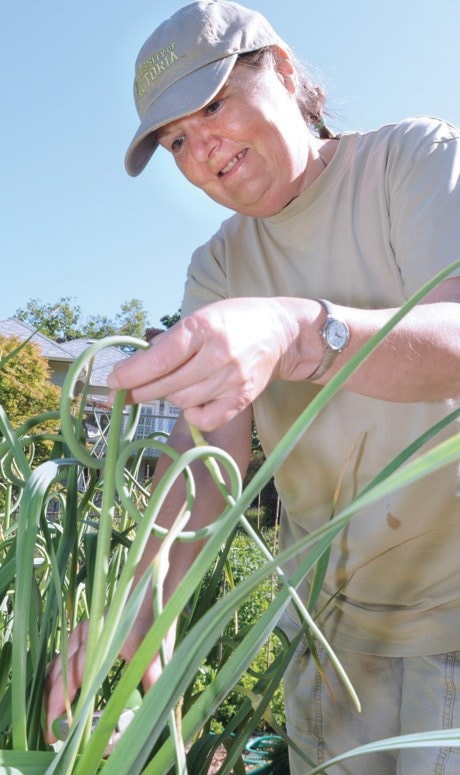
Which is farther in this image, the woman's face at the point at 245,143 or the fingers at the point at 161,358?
the woman's face at the point at 245,143

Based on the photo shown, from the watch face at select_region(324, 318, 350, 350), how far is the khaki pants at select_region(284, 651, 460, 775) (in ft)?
1.85

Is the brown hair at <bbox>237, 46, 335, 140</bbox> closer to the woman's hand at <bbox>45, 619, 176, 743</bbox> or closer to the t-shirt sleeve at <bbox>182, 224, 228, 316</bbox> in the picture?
the t-shirt sleeve at <bbox>182, 224, 228, 316</bbox>

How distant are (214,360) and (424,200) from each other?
1.54 feet

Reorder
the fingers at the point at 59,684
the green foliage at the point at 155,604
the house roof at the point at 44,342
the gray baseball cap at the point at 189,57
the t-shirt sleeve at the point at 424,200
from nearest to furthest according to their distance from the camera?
the green foliage at the point at 155,604 → the fingers at the point at 59,684 → the t-shirt sleeve at the point at 424,200 → the gray baseball cap at the point at 189,57 → the house roof at the point at 44,342

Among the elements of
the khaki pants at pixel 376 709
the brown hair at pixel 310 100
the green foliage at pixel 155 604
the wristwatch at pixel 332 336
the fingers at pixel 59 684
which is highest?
the brown hair at pixel 310 100

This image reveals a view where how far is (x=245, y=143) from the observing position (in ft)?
3.25

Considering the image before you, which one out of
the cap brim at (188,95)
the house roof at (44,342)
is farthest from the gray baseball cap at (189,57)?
the house roof at (44,342)

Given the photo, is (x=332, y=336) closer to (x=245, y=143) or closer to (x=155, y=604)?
(x=155, y=604)

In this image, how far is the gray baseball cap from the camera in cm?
94

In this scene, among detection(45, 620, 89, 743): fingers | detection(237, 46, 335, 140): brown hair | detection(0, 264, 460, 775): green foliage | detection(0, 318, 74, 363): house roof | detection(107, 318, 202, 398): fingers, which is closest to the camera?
detection(0, 264, 460, 775): green foliage

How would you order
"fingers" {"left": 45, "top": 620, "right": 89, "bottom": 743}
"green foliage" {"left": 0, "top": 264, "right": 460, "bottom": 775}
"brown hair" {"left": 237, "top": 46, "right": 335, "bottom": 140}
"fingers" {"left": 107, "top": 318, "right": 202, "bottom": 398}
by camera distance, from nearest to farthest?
"green foliage" {"left": 0, "top": 264, "right": 460, "bottom": 775}, "fingers" {"left": 107, "top": 318, "right": 202, "bottom": 398}, "fingers" {"left": 45, "top": 620, "right": 89, "bottom": 743}, "brown hair" {"left": 237, "top": 46, "right": 335, "bottom": 140}

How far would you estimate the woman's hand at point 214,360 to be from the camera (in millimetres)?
503

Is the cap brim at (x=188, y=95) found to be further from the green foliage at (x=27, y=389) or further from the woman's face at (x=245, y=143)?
the green foliage at (x=27, y=389)

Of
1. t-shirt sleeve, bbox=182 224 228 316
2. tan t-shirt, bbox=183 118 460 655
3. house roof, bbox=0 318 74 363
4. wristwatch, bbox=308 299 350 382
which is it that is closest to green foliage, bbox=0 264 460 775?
wristwatch, bbox=308 299 350 382
